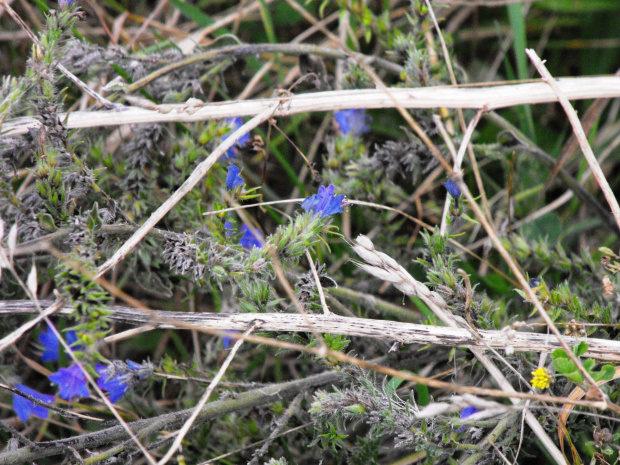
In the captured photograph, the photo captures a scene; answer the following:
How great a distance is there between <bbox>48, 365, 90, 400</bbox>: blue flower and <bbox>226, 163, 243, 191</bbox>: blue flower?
70cm

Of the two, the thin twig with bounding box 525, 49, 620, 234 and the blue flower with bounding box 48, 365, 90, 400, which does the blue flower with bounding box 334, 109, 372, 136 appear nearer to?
the thin twig with bounding box 525, 49, 620, 234

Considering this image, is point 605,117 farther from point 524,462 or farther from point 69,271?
point 69,271

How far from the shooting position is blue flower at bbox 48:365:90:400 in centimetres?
161

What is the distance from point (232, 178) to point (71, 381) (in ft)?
2.52

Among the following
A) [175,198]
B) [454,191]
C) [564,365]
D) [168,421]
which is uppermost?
[175,198]

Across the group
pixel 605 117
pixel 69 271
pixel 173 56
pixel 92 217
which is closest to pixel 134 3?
pixel 173 56

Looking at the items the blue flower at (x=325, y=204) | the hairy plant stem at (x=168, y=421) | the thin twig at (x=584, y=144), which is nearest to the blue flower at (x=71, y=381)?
the hairy plant stem at (x=168, y=421)

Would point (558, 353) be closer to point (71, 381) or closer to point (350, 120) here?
point (350, 120)

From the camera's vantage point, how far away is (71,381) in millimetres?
1622

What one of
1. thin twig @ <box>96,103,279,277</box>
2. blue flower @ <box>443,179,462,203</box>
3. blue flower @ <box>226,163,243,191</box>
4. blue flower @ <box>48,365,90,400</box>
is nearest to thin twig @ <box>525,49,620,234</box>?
blue flower @ <box>443,179,462,203</box>

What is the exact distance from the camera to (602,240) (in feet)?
7.95

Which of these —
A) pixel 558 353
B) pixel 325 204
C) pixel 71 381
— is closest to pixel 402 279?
pixel 325 204

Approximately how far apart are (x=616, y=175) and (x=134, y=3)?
2.67 metres

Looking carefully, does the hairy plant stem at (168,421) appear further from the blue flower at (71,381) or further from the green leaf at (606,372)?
the green leaf at (606,372)
